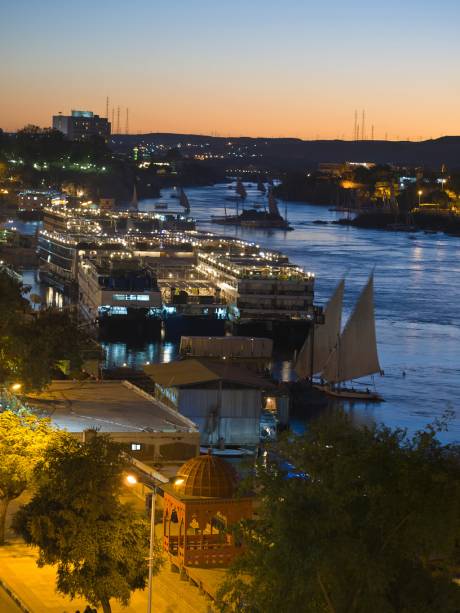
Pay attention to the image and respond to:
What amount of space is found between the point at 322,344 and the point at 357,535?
11.9 meters

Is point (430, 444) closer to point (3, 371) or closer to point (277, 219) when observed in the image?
point (3, 371)

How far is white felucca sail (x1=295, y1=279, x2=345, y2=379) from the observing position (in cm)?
1617

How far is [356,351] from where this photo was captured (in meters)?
15.7

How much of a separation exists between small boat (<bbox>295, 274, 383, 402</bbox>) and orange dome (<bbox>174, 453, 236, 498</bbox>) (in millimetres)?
8745

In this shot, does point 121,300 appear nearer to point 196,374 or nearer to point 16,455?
point 196,374

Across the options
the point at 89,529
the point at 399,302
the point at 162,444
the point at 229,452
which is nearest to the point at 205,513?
the point at 89,529

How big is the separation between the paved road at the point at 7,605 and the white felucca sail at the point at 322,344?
1036 cm

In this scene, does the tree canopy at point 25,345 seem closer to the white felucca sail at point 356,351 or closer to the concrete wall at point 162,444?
the concrete wall at point 162,444

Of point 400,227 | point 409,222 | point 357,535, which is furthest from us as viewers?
point 409,222

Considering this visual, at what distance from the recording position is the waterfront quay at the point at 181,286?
65.8 ft

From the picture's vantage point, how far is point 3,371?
30.1ft

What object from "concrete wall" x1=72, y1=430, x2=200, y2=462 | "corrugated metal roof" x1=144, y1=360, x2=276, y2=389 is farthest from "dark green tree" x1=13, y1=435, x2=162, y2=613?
"corrugated metal roof" x1=144, y1=360, x2=276, y2=389

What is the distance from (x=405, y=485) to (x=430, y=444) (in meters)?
0.31

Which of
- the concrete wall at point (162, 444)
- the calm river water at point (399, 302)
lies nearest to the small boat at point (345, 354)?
the calm river water at point (399, 302)
